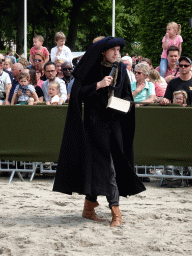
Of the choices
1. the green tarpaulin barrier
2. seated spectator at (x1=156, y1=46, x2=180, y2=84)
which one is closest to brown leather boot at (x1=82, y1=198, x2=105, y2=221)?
the green tarpaulin barrier

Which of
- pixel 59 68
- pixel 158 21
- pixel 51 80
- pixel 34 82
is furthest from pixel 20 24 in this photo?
pixel 51 80

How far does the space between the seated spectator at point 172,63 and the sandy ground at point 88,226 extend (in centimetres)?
315

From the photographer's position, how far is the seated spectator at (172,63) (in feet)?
33.7

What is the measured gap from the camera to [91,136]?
18.6 ft

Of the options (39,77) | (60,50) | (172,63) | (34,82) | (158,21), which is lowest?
(34,82)

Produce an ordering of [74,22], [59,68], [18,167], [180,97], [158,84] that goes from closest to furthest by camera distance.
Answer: [180,97] < [18,167] < [158,84] < [59,68] < [74,22]

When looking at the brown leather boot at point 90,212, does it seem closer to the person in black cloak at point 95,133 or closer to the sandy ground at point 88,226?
the sandy ground at point 88,226

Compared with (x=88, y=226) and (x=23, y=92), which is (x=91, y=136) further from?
(x=23, y=92)

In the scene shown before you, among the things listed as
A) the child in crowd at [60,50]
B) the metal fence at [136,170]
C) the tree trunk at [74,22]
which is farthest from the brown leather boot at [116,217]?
Result: the tree trunk at [74,22]

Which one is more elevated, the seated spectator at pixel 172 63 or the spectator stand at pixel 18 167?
the seated spectator at pixel 172 63

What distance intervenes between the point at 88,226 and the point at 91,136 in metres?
0.93

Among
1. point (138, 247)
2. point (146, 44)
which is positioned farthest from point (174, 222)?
point (146, 44)

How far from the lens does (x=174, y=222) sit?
19.1 ft

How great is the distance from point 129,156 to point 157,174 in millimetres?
2524
